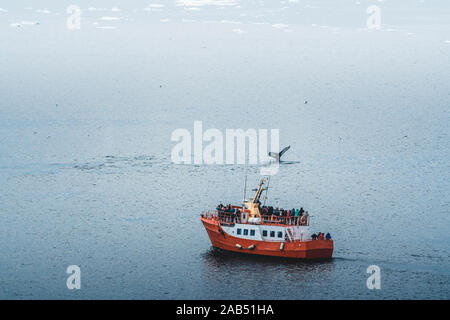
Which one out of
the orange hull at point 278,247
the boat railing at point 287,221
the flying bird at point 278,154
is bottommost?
the orange hull at point 278,247

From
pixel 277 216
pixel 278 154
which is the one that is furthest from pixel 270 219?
pixel 278 154

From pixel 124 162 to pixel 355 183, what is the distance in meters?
46.6

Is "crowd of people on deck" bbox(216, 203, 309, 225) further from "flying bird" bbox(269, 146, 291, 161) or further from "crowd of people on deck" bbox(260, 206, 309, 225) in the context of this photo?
"flying bird" bbox(269, 146, 291, 161)

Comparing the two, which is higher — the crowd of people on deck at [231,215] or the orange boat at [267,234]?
the crowd of people on deck at [231,215]

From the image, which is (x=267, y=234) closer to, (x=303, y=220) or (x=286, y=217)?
(x=286, y=217)

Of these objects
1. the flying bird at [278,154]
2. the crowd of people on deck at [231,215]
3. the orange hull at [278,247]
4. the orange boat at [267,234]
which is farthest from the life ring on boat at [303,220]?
the flying bird at [278,154]

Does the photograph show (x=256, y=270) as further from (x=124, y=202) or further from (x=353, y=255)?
(x=124, y=202)

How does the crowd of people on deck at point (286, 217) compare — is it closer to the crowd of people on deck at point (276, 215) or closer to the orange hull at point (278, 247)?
the crowd of people on deck at point (276, 215)

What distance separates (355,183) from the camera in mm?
120938

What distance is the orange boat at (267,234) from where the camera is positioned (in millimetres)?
78812

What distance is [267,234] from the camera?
79.8 m

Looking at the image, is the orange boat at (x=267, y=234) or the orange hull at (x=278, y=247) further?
the orange boat at (x=267, y=234)

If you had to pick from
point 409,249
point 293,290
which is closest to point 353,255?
point 409,249

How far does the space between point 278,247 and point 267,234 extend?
6.35 feet
